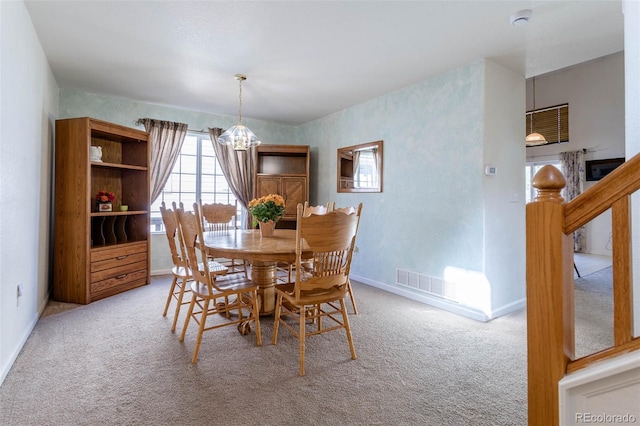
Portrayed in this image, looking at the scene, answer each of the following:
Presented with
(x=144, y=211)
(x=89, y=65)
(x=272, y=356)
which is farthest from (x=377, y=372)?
(x=89, y=65)

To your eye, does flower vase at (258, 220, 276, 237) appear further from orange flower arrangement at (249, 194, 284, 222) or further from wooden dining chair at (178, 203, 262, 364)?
wooden dining chair at (178, 203, 262, 364)

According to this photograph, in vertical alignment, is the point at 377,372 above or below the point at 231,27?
below

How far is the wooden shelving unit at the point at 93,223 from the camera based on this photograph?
330 centimetres

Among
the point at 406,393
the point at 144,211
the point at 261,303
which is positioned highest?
the point at 144,211

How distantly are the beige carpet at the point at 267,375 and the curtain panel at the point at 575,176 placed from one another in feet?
16.5

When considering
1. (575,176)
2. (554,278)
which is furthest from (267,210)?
(575,176)

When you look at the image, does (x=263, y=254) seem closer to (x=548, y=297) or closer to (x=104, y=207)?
(x=548, y=297)

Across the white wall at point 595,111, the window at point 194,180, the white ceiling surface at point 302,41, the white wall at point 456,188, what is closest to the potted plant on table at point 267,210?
the white ceiling surface at point 302,41

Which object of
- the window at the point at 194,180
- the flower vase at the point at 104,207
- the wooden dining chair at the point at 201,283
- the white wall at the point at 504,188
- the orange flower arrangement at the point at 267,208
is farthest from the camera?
the window at the point at 194,180

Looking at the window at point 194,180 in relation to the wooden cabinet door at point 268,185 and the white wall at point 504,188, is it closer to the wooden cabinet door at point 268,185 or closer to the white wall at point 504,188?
the wooden cabinet door at point 268,185

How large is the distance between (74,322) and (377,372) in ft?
8.81

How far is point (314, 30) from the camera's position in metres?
2.50

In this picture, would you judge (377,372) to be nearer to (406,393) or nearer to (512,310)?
(406,393)

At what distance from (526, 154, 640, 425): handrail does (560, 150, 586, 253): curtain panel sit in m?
7.29
